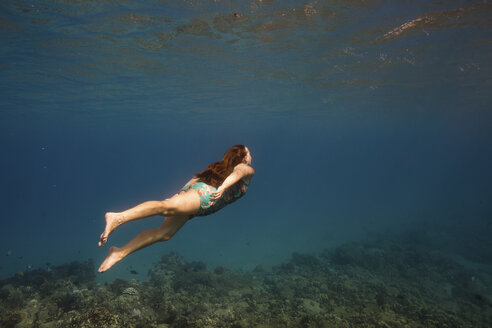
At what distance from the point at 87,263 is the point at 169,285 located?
281 inches

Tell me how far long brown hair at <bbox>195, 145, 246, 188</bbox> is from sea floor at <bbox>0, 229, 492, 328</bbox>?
374 centimetres

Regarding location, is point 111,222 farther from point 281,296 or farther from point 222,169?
point 281,296

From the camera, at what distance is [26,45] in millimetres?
13477

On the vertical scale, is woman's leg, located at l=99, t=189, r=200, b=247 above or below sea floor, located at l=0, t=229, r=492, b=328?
above

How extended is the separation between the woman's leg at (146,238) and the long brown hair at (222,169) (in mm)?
794

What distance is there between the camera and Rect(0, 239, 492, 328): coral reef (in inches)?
251

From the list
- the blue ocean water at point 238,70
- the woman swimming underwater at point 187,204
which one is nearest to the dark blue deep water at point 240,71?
the blue ocean water at point 238,70

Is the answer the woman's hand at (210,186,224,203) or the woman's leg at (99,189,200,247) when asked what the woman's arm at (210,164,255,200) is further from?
the woman's leg at (99,189,200,247)

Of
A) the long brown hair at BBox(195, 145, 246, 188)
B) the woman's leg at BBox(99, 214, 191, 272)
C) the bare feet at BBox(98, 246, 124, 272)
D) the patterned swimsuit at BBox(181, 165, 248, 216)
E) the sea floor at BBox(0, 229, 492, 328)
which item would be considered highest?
the long brown hair at BBox(195, 145, 246, 188)

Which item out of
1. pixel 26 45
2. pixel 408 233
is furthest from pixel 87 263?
pixel 408 233

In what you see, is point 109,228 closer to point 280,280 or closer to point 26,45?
point 280,280

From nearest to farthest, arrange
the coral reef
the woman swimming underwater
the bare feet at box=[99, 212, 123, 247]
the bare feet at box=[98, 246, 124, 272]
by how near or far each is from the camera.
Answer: the bare feet at box=[99, 212, 123, 247] → the woman swimming underwater → the bare feet at box=[98, 246, 124, 272] → the coral reef

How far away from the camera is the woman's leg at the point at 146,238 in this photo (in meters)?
3.51

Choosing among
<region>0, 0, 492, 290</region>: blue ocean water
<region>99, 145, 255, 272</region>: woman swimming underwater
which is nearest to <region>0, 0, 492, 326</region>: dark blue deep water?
<region>0, 0, 492, 290</region>: blue ocean water
